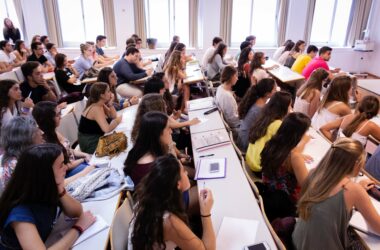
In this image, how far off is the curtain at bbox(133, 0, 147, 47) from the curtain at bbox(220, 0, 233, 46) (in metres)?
2.38

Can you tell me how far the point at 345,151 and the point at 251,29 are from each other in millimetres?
8760

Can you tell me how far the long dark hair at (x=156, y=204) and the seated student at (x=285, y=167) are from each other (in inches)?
39.5

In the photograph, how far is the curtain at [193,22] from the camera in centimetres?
909

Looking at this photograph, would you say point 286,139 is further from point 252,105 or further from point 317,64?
point 317,64

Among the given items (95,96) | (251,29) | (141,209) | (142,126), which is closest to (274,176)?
(142,126)

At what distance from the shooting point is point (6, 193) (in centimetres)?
163

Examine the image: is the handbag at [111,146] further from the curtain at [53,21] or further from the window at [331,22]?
the window at [331,22]

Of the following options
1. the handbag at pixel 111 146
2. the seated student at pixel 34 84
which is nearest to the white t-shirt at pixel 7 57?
the seated student at pixel 34 84

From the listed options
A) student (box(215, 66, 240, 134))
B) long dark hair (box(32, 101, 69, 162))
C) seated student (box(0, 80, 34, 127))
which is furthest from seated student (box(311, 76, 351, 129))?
seated student (box(0, 80, 34, 127))

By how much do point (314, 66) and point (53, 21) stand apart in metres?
7.45

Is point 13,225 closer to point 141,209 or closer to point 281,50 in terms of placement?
→ point 141,209

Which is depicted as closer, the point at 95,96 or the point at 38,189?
the point at 38,189

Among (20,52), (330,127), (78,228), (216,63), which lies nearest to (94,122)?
(78,228)

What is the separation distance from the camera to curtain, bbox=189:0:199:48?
29.8ft
